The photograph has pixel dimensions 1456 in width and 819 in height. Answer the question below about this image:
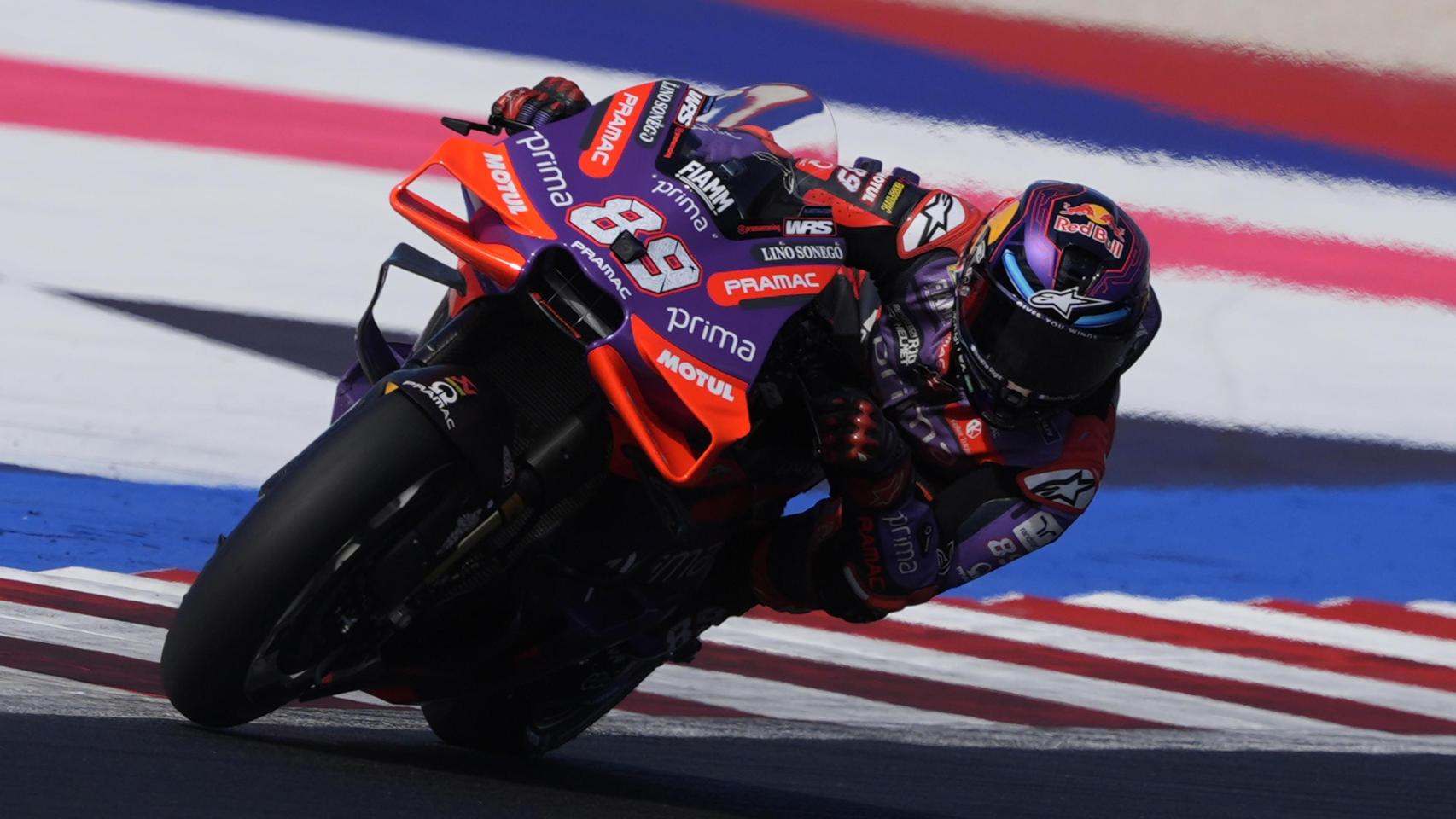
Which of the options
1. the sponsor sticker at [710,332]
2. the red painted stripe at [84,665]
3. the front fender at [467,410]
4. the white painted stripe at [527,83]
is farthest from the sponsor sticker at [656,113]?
the white painted stripe at [527,83]

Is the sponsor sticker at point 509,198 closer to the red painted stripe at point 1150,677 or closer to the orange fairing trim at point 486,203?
the orange fairing trim at point 486,203

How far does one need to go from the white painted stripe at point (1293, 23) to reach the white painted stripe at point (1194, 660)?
7.15ft

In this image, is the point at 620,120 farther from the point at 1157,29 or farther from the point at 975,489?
the point at 1157,29

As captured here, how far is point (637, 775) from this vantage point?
3809 millimetres

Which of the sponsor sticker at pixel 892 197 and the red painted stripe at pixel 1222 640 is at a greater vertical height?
the sponsor sticker at pixel 892 197

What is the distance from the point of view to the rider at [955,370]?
3172mm

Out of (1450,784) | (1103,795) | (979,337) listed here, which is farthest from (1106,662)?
(979,337)

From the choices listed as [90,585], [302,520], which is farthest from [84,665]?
[302,520]

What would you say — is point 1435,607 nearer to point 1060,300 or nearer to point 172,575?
point 1060,300

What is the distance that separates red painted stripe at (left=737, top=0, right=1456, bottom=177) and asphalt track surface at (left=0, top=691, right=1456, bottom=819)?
A: 2.51 m

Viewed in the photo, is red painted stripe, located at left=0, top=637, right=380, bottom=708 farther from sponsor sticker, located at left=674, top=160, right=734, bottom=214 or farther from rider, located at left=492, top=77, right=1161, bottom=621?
sponsor sticker, located at left=674, top=160, right=734, bottom=214

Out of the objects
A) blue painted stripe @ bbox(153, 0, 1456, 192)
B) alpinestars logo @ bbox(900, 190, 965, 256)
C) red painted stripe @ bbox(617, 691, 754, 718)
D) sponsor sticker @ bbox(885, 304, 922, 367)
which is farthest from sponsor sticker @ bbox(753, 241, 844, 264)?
blue painted stripe @ bbox(153, 0, 1456, 192)

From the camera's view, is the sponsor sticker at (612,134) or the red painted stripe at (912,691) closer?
the sponsor sticker at (612,134)

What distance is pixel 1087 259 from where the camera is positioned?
322cm
